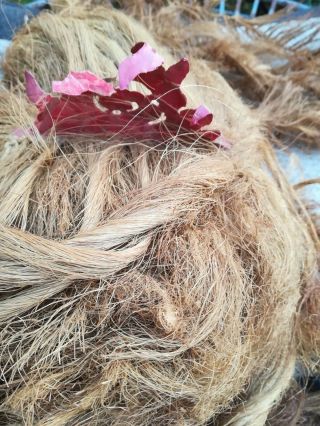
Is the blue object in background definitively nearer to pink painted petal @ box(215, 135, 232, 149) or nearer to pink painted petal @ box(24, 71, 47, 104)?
pink painted petal @ box(24, 71, 47, 104)

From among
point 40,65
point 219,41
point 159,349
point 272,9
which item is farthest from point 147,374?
point 272,9

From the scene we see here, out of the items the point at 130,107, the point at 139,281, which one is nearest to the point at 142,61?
the point at 130,107

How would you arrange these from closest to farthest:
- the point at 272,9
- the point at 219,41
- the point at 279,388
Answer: the point at 279,388 < the point at 219,41 < the point at 272,9

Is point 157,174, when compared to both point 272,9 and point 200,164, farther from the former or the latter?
point 272,9

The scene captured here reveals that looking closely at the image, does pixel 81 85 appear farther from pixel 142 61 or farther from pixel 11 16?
pixel 11 16

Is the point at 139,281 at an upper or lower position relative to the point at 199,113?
lower

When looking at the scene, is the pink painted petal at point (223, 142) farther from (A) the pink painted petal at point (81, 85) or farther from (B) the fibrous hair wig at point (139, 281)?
(A) the pink painted petal at point (81, 85)
